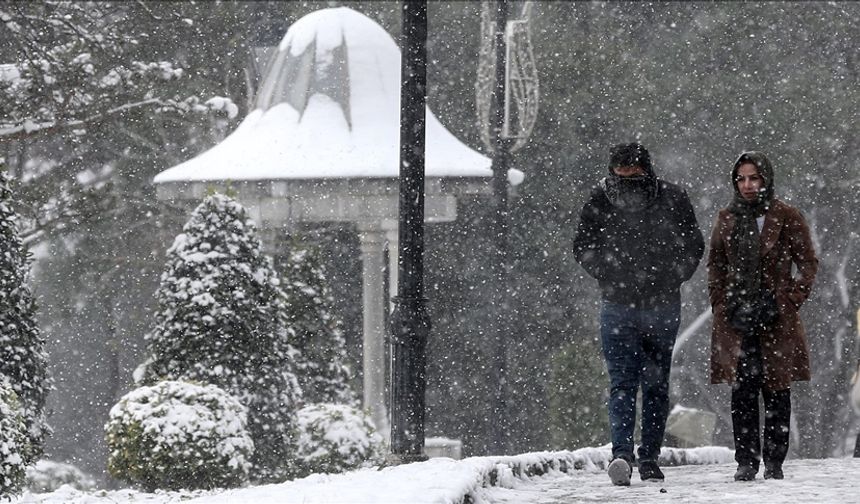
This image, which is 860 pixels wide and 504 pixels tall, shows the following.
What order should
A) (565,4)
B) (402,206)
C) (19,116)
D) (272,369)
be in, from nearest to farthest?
1. (402,206)
2. (272,369)
3. (19,116)
4. (565,4)

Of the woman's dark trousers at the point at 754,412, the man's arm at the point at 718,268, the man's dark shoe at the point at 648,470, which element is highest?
the man's arm at the point at 718,268

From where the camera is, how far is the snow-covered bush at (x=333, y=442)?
1368cm

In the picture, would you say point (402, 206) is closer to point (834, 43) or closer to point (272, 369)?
point (272, 369)

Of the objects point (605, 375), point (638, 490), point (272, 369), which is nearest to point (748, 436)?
point (638, 490)

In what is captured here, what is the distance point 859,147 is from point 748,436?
21.8m

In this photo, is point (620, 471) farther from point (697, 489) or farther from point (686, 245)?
point (686, 245)

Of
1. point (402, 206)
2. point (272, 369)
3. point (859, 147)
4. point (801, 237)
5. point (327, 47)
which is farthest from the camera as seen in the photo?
point (859, 147)

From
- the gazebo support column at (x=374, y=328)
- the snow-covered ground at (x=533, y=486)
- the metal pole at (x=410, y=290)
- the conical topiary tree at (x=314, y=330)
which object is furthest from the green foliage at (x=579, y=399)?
the metal pole at (x=410, y=290)

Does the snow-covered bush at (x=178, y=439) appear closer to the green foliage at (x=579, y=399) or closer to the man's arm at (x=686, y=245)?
the man's arm at (x=686, y=245)

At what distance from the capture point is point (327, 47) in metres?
18.8

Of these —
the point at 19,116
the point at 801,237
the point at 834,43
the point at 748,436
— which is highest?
the point at 834,43

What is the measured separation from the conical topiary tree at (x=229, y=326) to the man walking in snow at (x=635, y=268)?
481cm

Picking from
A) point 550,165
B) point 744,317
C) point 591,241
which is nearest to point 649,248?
point 591,241

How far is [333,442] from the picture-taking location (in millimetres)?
13797
